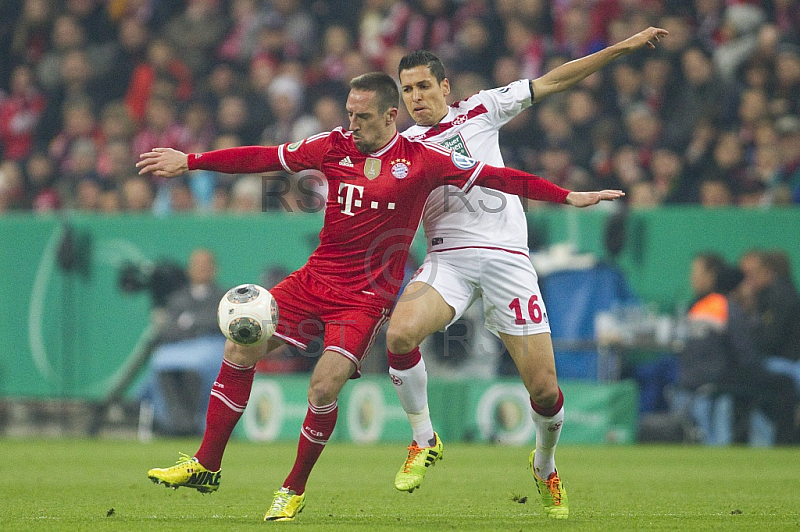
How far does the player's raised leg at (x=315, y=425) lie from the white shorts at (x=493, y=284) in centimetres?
85

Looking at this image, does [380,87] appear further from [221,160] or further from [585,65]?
[585,65]

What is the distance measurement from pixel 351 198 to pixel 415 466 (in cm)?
158

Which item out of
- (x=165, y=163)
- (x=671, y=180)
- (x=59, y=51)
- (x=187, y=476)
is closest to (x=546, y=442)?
(x=187, y=476)

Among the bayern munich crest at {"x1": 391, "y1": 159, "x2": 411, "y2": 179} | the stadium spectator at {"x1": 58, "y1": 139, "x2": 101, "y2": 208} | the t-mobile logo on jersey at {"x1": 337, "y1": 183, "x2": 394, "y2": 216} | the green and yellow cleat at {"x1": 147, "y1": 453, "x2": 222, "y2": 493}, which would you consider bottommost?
the green and yellow cleat at {"x1": 147, "y1": 453, "x2": 222, "y2": 493}

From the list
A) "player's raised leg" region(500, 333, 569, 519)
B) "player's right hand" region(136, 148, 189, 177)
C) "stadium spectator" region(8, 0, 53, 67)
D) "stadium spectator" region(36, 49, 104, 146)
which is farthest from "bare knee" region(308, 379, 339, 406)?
"stadium spectator" region(8, 0, 53, 67)

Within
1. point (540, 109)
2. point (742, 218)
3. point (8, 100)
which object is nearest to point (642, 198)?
point (742, 218)

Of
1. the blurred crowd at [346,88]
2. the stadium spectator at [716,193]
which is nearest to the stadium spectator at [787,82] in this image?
the blurred crowd at [346,88]

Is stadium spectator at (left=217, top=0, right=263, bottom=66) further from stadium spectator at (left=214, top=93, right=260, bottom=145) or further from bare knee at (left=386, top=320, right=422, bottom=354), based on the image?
bare knee at (left=386, top=320, right=422, bottom=354)

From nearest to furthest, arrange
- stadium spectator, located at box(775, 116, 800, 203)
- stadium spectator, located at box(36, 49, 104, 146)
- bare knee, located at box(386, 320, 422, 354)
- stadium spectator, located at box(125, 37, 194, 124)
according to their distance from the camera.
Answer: bare knee, located at box(386, 320, 422, 354), stadium spectator, located at box(775, 116, 800, 203), stadium spectator, located at box(125, 37, 194, 124), stadium spectator, located at box(36, 49, 104, 146)

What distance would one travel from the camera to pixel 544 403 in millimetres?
6895

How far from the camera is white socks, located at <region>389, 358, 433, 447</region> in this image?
22.7 ft

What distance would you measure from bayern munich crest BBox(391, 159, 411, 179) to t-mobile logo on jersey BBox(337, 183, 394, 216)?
0.16 metres

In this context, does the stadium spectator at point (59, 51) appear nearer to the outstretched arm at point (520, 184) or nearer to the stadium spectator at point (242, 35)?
the stadium spectator at point (242, 35)

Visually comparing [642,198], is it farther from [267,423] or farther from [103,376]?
[103,376]
